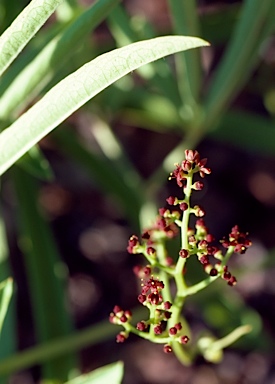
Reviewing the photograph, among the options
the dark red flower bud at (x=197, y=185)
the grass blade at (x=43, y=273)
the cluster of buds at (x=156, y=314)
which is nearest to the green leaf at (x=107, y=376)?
the cluster of buds at (x=156, y=314)

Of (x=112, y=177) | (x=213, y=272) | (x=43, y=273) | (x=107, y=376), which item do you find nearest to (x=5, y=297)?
(x=107, y=376)

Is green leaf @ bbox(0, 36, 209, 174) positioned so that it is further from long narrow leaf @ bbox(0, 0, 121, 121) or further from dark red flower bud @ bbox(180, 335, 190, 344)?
dark red flower bud @ bbox(180, 335, 190, 344)

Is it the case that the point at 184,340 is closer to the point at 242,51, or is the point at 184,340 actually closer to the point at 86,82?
the point at 86,82

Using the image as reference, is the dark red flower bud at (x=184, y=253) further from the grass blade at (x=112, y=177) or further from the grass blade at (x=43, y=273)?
the grass blade at (x=112, y=177)

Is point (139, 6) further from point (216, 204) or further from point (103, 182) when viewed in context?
point (103, 182)

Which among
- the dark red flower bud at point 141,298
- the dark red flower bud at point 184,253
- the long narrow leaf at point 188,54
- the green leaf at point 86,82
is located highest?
the long narrow leaf at point 188,54

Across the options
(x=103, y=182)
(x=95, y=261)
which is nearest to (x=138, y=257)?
(x=95, y=261)

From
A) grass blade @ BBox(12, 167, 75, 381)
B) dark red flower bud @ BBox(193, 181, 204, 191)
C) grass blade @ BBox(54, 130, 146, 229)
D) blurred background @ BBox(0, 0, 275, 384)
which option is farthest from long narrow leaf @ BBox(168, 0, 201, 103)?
dark red flower bud @ BBox(193, 181, 204, 191)
